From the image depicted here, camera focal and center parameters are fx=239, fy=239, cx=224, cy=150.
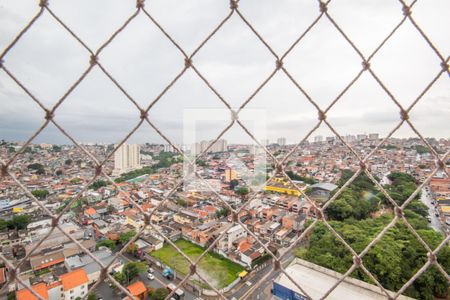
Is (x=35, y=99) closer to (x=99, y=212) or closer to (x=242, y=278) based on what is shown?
(x=242, y=278)

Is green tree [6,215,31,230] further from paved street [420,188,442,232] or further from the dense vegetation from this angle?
paved street [420,188,442,232]

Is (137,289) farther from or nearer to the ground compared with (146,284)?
farther from the ground

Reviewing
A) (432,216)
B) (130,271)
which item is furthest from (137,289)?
(432,216)

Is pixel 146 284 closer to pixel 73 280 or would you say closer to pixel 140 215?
pixel 73 280

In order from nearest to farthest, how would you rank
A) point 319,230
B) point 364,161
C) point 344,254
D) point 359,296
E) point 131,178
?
point 364,161, point 359,296, point 344,254, point 319,230, point 131,178

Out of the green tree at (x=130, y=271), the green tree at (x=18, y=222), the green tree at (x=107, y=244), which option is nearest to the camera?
the green tree at (x=130, y=271)

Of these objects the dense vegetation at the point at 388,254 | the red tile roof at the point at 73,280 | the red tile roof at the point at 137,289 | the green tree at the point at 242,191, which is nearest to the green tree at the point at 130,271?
the red tile roof at the point at 137,289

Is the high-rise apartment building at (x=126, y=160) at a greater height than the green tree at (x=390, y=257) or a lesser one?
greater

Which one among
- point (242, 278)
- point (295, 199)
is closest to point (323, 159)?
→ point (295, 199)

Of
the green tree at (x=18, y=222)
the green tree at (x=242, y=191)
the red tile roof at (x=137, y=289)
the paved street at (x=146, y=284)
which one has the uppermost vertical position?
the green tree at (x=242, y=191)

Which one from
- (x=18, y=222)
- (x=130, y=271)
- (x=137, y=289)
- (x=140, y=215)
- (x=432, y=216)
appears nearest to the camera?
(x=140, y=215)

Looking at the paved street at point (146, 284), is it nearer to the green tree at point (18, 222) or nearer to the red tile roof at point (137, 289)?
the red tile roof at point (137, 289)
